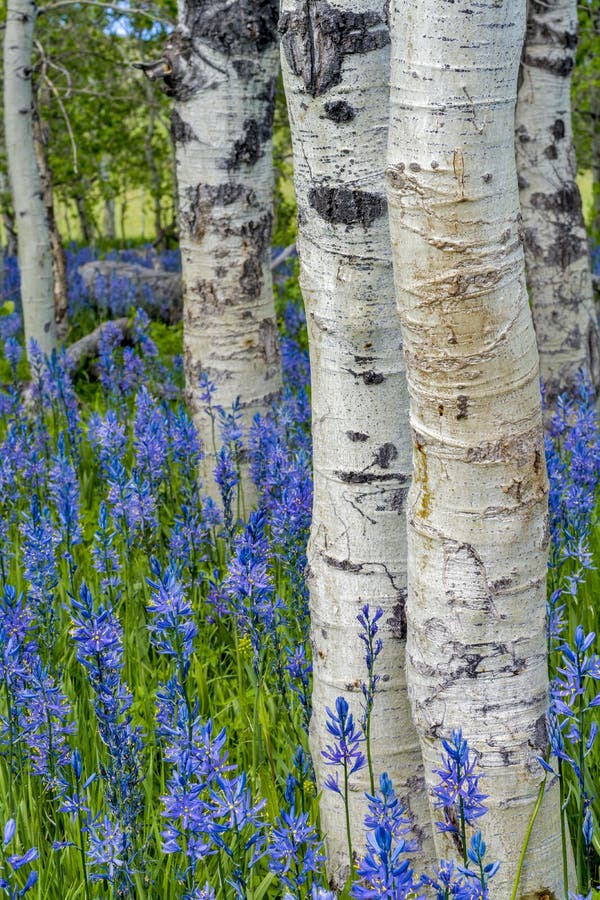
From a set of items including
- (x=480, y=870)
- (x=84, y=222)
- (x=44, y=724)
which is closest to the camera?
(x=480, y=870)

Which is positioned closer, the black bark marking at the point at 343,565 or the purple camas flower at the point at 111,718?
the purple camas flower at the point at 111,718

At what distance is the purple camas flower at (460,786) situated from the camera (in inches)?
63.6

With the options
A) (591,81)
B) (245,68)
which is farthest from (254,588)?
(591,81)

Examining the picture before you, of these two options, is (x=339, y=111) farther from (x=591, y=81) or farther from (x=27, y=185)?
(x=591, y=81)

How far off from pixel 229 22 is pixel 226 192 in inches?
26.9

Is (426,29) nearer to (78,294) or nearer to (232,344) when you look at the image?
(232,344)

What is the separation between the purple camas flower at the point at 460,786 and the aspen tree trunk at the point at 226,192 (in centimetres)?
269

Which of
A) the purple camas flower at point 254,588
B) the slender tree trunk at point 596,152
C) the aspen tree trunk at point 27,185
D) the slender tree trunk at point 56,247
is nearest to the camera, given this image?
the purple camas flower at point 254,588

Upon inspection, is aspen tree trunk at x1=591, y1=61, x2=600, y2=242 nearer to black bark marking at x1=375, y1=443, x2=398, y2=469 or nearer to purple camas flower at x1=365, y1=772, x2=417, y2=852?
black bark marking at x1=375, y1=443, x2=398, y2=469

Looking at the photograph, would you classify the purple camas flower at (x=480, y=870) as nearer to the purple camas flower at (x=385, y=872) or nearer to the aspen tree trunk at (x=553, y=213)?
the purple camas flower at (x=385, y=872)

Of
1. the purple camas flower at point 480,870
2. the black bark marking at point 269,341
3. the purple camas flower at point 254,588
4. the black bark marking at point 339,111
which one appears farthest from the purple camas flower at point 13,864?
the black bark marking at point 269,341

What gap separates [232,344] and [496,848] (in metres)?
2.86

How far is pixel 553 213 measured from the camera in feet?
18.8

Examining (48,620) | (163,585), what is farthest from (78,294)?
(163,585)
